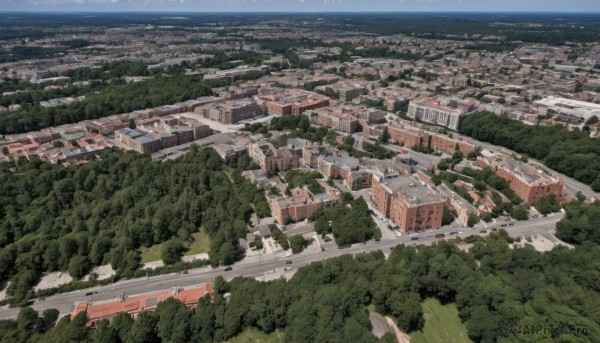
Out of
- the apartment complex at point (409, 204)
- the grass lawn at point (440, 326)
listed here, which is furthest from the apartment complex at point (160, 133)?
the grass lawn at point (440, 326)

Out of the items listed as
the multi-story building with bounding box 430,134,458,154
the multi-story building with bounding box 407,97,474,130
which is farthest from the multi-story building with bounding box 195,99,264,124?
the multi-story building with bounding box 430,134,458,154

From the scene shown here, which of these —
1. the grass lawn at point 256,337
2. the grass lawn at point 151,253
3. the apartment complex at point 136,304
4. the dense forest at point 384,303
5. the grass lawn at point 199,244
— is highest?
the dense forest at point 384,303

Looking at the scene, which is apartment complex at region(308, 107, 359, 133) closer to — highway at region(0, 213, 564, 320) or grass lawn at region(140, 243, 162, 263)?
highway at region(0, 213, 564, 320)

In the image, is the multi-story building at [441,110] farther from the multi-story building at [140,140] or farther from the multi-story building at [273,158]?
the multi-story building at [140,140]

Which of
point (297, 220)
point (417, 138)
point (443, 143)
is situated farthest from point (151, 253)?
point (443, 143)

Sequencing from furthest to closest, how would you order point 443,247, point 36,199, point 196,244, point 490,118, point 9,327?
point 490,118, point 36,199, point 196,244, point 443,247, point 9,327

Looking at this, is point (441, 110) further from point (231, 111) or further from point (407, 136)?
point (231, 111)

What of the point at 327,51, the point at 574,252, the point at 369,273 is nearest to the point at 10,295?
the point at 369,273

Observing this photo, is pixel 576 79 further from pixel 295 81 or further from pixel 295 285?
pixel 295 285
